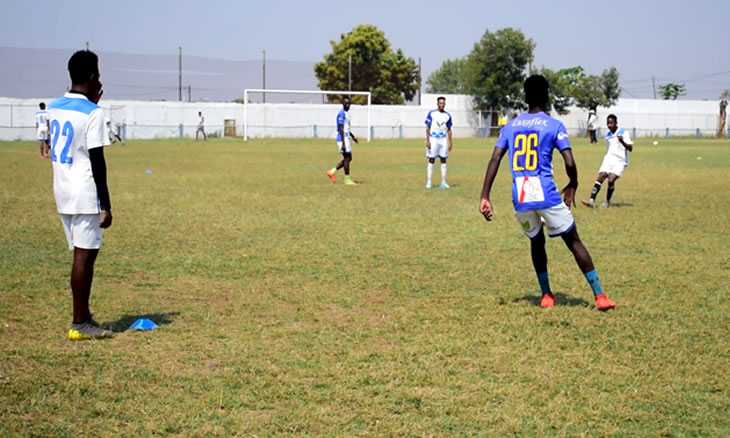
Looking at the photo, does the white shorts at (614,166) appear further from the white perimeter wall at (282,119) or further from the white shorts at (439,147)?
the white perimeter wall at (282,119)

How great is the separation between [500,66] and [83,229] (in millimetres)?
66429

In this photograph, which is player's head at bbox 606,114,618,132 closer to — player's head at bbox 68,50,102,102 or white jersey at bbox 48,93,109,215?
player's head at bbox 68,50,102,102

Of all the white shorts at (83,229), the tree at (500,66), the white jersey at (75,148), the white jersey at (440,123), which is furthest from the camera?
the tree at (500,66)

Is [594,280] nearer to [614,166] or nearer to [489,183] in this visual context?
[489,183]

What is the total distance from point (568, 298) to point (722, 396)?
2738 millimetres

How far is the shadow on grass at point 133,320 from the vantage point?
6.62m

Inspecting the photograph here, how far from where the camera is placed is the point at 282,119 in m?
66.4

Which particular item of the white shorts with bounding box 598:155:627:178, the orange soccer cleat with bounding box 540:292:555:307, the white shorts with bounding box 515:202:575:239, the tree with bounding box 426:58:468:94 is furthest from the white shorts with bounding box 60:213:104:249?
the tree with bounding box 426:58:468:94

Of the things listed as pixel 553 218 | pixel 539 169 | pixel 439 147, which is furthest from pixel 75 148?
pixel 439 147

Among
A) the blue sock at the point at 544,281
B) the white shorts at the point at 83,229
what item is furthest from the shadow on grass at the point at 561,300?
the white shorts at the point at 83,229

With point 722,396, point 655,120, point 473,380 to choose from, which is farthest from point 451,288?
point 655,120

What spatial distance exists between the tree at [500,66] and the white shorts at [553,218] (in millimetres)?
64124

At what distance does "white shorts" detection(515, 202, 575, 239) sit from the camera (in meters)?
6.99

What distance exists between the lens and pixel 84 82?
241 inches
